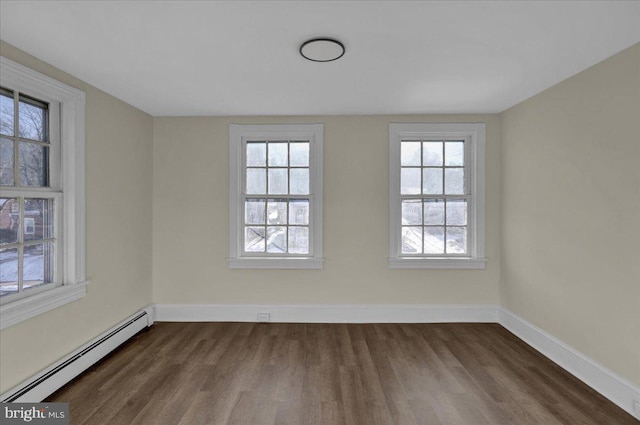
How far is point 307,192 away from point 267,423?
2.31 meters

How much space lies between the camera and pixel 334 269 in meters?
3.57

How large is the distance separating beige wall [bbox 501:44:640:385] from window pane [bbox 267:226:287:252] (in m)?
2.52

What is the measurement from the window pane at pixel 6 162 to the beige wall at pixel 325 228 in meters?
1.53

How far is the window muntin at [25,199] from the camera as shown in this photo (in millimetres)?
2031

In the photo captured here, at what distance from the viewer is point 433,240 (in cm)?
362

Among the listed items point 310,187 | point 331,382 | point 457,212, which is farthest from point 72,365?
point 457,212

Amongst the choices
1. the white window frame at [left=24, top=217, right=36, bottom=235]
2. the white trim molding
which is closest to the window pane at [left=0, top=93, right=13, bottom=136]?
the white window frame at [left=24, top=217, right=36, bottom=235]

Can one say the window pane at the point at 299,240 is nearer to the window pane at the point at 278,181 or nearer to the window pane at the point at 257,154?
the window pane at the point at 278,181

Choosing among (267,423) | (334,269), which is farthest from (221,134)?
(267,423)

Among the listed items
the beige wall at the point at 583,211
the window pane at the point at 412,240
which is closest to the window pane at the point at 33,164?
the window pane at the point at 412,240

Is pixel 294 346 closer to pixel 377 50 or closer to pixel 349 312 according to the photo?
pixel 349 312

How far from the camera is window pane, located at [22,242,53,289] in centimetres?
217

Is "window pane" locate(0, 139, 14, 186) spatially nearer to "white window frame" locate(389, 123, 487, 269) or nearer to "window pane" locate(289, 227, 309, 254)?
"window pane" locate(289, 227, 309, 254)

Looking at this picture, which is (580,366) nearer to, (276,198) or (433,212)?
(433,212)
